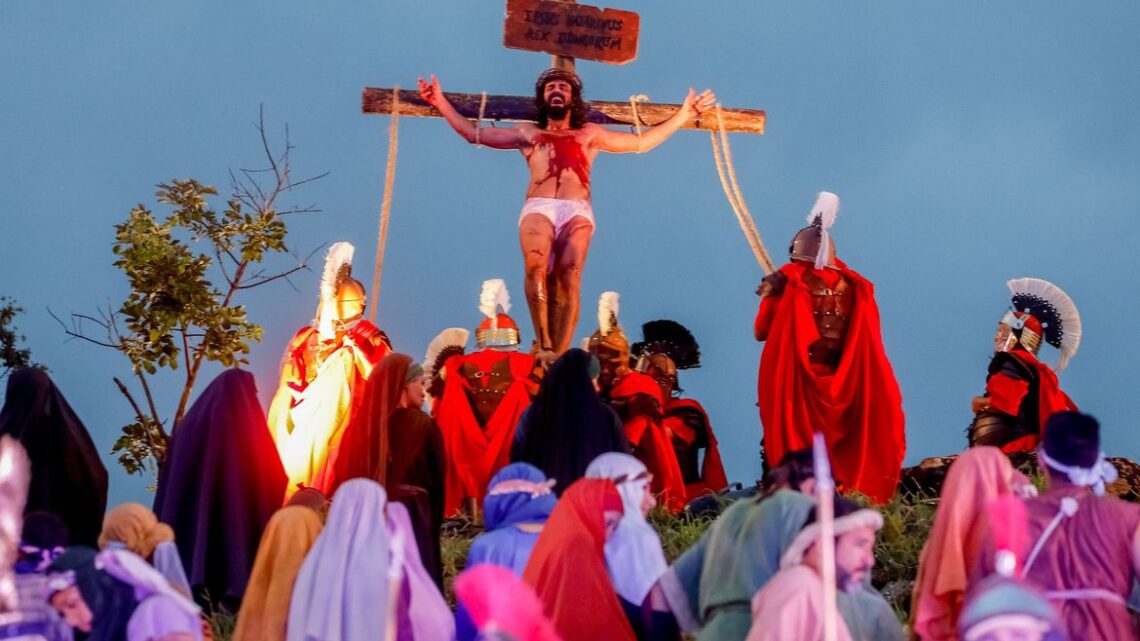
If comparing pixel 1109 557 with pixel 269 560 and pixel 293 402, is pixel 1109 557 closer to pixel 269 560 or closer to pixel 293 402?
pixel 269 560

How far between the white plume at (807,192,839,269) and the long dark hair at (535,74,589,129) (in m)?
1.99

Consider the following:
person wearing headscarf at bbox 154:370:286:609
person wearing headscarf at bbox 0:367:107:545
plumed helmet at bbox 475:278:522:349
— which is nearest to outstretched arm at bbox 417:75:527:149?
plumed helmet at bbox 475:278:522:349

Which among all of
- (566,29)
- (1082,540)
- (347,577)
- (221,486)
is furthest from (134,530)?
(566,29)

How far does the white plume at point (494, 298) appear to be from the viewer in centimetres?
1291

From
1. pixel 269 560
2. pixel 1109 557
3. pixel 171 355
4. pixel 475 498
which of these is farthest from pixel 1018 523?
pixel 171 355

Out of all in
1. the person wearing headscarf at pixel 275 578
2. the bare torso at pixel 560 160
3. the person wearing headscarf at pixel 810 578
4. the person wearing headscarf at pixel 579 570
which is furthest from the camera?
the bare torso at pixel 560 160

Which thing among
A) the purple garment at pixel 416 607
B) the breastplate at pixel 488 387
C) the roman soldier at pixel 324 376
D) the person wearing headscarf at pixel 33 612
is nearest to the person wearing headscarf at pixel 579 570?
the purple garment at pixel 416 607

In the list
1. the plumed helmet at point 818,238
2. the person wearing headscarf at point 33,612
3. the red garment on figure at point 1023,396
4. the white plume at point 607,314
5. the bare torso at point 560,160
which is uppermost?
the bare torso at point 560,160

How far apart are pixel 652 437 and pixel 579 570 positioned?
4.98 m

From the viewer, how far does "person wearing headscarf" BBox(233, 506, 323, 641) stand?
723cm

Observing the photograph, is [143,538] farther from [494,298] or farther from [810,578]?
[494,298]

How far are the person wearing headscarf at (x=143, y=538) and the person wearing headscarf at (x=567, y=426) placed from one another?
2886mm

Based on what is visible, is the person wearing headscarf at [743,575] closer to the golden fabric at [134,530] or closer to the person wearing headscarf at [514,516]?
the person wearing headscarf at [514,516]

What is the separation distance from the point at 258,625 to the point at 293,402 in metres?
4.71
